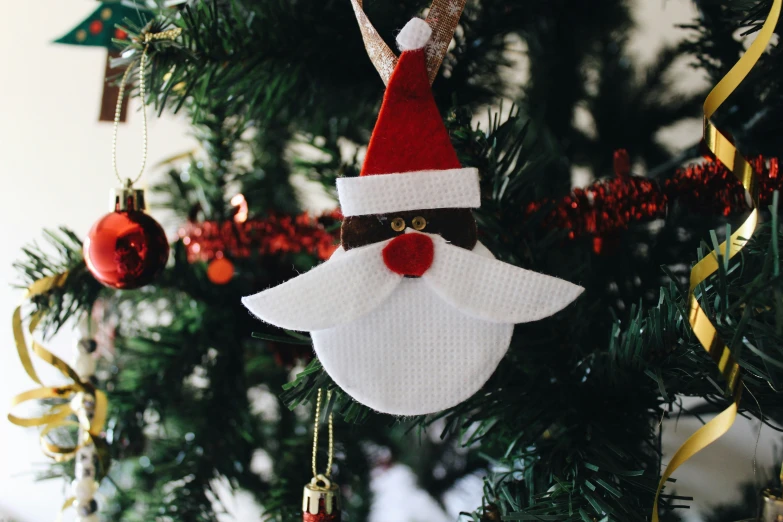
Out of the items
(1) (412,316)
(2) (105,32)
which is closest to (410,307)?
(1) (412,316)

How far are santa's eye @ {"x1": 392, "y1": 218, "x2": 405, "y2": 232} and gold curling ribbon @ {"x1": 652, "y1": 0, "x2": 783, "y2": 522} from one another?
0.41 feet

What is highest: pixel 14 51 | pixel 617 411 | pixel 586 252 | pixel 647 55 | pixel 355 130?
pixel 14 51

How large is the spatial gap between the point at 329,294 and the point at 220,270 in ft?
0.88

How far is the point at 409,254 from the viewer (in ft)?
0.90

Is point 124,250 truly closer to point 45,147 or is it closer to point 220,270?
point 220,270

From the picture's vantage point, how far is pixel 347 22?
385mm

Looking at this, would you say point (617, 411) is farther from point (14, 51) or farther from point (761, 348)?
point (14, 51)

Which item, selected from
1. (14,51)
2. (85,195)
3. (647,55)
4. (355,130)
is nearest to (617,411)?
(355,130)

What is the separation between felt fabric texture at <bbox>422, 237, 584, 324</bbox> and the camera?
10.6 inches

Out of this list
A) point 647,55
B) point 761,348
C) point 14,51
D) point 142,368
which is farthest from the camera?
point 14,51

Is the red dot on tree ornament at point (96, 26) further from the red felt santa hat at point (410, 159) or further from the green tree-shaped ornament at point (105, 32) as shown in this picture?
the red felt santa hat at point (410, 159)

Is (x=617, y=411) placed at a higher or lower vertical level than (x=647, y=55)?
lower

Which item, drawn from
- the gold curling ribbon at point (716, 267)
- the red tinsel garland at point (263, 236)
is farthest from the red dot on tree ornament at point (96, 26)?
the gold curling ribbon at point (716, 267)

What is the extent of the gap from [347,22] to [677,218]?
0.26 m
